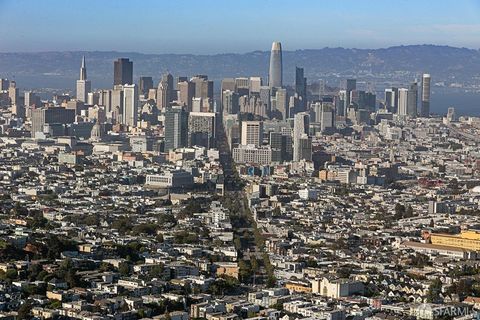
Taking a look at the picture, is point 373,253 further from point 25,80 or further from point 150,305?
point 25,80

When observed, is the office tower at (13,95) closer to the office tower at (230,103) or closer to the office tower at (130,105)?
the office tower at (130,105)

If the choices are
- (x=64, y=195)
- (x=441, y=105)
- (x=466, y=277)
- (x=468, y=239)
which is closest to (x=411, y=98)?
(x=441, y=105)

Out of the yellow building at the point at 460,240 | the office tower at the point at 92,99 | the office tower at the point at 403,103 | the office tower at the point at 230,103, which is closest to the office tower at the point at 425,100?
the office tower at the point at 403,103

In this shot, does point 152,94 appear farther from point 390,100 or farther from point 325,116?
point 390,100

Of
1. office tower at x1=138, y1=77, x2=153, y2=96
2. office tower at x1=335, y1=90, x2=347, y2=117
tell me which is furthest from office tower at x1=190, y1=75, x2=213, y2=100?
office tower at x1=335, y1=90, x2=347, y2=117

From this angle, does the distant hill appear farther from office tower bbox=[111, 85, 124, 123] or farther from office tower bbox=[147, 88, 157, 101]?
office tower bbox=[111, 85, 124, 123]

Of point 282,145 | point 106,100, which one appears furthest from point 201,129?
point 106,100
